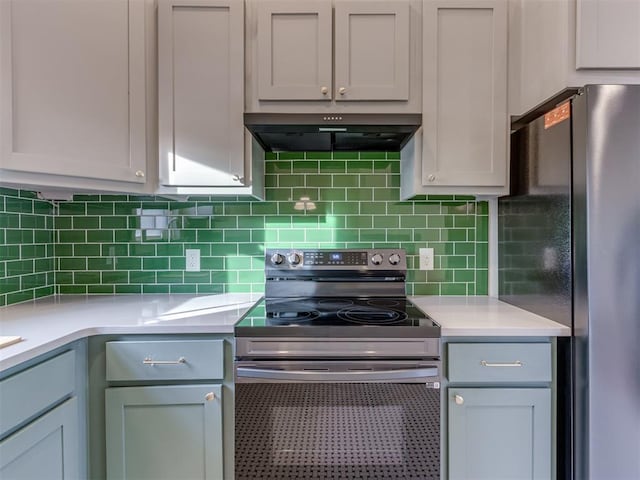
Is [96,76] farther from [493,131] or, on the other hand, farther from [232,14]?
[493,131]

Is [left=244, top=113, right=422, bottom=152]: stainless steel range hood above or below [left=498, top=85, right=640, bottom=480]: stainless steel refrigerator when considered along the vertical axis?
above

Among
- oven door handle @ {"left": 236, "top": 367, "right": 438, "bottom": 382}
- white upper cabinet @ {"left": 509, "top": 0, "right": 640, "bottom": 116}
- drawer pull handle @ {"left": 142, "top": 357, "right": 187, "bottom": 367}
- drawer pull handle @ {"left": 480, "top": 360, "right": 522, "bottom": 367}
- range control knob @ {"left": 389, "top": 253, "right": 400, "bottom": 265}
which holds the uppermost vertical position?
white upper cabinet @ {"left": 509, "top": 0, "right": 640, "bottom": 116}

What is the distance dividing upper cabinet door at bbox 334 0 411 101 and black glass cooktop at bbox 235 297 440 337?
3.09 ft

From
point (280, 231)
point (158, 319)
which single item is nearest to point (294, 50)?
point (280, 231)

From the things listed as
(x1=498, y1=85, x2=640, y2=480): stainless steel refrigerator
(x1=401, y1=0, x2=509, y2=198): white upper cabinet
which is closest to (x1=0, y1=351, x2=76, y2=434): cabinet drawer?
(x1=401, y1=0, x2=509, y2=198): white upper cabinet

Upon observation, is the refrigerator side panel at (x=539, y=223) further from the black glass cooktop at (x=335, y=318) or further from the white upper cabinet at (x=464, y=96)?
the black glass cooktop at (x=335, y=318)

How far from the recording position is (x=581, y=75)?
1.44 metres

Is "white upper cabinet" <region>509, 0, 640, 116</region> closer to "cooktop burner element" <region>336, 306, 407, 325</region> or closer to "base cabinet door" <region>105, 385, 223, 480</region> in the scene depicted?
"cooktop burner element" <region>336, 306, 407, 325</region>

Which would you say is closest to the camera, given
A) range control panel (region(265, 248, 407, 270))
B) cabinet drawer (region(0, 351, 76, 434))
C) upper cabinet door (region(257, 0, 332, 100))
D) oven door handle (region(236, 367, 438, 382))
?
cabinet drawer (region(0, 351, 76, 434))

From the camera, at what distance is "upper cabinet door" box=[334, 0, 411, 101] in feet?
5.40

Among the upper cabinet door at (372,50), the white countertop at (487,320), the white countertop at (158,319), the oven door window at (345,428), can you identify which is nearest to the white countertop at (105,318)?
the white countertop at (158,319)

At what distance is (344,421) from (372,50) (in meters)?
1.52

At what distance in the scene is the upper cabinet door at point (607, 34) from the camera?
1.41 metres

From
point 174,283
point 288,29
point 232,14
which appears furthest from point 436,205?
point 174,283
